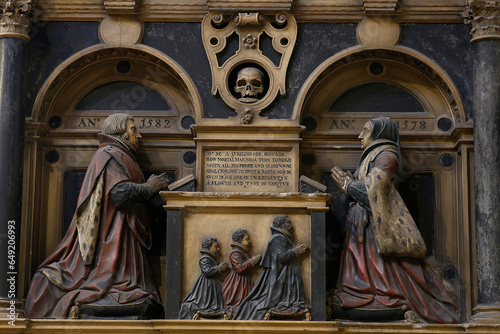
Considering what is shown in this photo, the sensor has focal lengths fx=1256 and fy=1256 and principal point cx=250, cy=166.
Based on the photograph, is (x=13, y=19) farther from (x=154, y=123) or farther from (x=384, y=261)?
(x=384, y=261)

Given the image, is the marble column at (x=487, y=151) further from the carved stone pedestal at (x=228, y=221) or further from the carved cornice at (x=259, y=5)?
the carved cornice at (x=259, y=5)

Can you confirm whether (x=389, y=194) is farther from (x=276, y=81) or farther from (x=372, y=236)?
(x=276, y=81)

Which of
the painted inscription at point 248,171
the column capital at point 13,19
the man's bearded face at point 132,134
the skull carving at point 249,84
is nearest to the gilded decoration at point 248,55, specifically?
the skull carving at point 249,84

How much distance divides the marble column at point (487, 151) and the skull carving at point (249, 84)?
266 centimetres

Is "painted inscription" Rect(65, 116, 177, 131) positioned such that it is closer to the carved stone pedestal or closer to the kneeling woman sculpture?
the carved stone pedestal

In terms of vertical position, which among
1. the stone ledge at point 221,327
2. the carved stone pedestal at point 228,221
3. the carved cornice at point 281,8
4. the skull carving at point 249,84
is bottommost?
the stone ledge at point 221,327

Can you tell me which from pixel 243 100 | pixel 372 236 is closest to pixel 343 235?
pixel 372 236

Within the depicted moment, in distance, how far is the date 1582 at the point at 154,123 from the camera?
52.6 ft

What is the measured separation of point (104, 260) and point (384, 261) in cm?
333

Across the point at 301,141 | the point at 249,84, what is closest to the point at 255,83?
the point at 249,84

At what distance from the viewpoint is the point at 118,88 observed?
16297 mm

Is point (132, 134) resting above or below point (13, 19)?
below

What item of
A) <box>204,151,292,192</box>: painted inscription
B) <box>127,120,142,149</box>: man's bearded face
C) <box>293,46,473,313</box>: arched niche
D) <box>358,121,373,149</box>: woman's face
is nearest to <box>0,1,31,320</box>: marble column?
<box>127,120,142,149</box>: man's bearded face

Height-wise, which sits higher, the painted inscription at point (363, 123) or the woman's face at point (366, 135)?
the painted inscription at point (363, 123)
